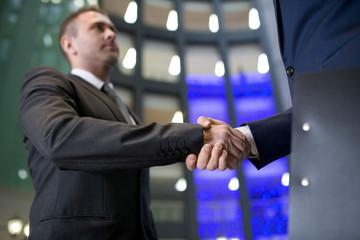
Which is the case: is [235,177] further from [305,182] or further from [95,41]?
[305,182]

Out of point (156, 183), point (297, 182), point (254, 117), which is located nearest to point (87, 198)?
point (297, 182)

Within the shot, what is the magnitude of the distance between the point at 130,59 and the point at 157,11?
142cm

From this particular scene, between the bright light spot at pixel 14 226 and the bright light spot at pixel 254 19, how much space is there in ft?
22.4

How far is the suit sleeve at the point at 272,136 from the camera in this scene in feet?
4.27

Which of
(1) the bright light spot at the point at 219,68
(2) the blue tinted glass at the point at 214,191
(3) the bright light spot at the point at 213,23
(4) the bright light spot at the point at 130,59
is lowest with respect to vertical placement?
(2) the blue tinted glass at the point at 214,191

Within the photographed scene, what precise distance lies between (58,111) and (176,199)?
5116 mm

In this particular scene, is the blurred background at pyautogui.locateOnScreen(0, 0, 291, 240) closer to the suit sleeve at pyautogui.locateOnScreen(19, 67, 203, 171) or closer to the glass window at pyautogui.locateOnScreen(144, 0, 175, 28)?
the glass window at pyautogui.locateOnScreen(144, 0, 175, 28)

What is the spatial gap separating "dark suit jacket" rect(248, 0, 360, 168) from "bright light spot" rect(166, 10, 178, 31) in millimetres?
6772

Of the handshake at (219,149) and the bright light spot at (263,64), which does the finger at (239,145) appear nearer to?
the handshake at (219,149)

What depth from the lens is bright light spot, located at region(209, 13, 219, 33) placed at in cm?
773

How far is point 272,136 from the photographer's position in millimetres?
1304

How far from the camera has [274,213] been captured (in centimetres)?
597

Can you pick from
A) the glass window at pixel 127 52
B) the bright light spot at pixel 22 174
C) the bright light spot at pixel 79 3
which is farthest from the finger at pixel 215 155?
the glass window at pixel 127 52

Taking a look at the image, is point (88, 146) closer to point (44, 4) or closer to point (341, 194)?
point (341, 194)
